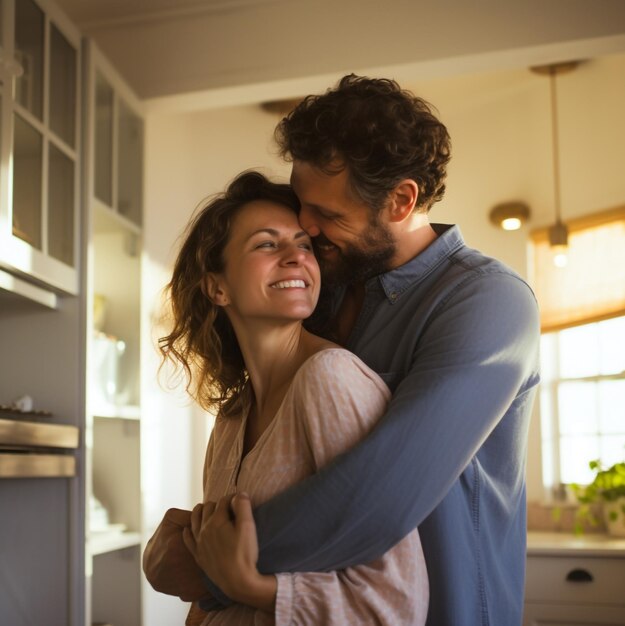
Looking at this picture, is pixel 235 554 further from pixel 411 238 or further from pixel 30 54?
pixel 30 54

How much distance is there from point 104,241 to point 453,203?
2417 mm

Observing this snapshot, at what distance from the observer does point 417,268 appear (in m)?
1.51

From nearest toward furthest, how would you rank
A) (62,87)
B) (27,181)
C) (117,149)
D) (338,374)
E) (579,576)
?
(338,374)
(27,181)
(62,87)
(117,149)
(579,576)

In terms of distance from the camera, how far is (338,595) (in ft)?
3.78

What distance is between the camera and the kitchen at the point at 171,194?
2.69 m

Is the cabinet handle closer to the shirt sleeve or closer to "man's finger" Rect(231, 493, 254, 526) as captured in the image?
the shirt sleeve

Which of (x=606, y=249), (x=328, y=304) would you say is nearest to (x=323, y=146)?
(x=328, y=304)

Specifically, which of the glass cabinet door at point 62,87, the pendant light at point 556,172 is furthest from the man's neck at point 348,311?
the pendant light at point 556,172

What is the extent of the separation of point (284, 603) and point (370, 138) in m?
0.83

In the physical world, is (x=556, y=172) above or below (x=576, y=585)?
above

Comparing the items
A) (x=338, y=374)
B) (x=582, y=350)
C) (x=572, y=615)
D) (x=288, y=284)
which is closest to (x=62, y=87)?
(x=288, y=284)

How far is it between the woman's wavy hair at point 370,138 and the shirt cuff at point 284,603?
71 cm

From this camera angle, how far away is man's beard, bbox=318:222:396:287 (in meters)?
1.54

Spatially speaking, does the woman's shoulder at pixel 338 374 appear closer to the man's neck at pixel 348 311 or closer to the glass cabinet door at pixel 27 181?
the man's neck at pixel 348 311
